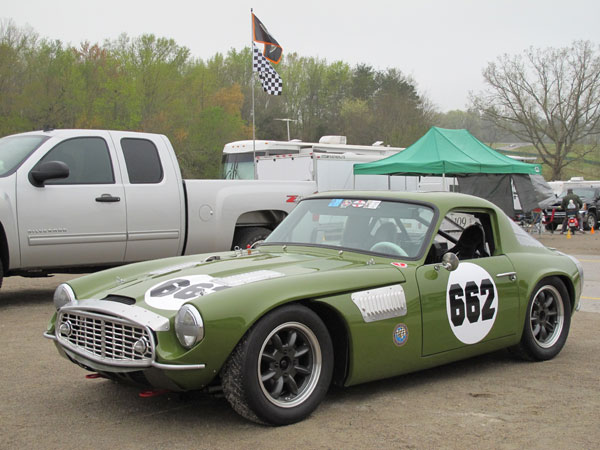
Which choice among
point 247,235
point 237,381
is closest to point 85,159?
point 247,235

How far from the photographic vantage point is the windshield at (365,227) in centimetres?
493

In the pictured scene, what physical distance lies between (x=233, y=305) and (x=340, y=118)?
57.2 meters

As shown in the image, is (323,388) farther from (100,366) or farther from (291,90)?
(291,90)

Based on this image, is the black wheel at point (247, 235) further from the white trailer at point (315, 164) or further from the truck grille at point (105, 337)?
the white trailer at point (315, 164)

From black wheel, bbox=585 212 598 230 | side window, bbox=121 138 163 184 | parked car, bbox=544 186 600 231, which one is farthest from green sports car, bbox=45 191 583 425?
black wheel, bbox=585 212 598 230

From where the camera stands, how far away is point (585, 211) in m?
27.6

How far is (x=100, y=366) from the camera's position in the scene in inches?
151

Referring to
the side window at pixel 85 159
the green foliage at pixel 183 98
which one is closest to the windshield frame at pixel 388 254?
the side window at pixel 85 159

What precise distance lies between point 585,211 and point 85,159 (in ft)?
A: 78.8

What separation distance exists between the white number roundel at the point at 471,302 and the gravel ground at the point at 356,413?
37cm

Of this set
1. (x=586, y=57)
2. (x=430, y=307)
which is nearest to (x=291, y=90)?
(x=586, y=57)

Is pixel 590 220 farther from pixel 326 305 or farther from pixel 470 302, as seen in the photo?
pixel 326 305

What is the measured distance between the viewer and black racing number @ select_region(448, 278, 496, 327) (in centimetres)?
478

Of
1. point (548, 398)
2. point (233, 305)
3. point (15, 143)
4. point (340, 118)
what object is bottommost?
point (548, 398)
